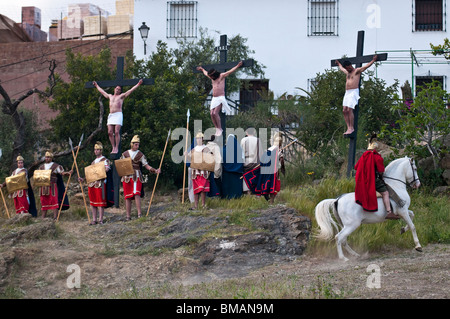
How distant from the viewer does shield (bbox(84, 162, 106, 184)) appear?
15055mm

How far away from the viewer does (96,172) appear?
15.1m

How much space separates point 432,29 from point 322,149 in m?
9.84

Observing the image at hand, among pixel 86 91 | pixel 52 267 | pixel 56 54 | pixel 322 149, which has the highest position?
pixel 56 54

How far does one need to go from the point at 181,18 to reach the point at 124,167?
42.5 ft

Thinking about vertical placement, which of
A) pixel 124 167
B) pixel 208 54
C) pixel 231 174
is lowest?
pixel 231 174

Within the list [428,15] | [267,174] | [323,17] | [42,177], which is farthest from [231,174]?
[428,15]

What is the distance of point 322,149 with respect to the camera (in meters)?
18.6

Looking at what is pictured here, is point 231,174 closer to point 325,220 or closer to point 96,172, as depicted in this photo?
point 96,172

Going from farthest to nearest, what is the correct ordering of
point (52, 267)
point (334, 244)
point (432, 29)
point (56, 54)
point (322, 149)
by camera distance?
1. point (56, 54)
2. point (432, 29)
3. point (322, 149)
4. point (334, 244)
5. point (52, 267)

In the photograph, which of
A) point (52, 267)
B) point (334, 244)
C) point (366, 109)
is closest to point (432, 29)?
point (366, 109)

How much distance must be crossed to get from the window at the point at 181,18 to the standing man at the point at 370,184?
628 inches

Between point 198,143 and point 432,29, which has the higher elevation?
point 432,29

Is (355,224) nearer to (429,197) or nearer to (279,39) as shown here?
(429,197)

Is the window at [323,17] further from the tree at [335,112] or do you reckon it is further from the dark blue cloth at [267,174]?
the dark blue cloth at [267,174]
